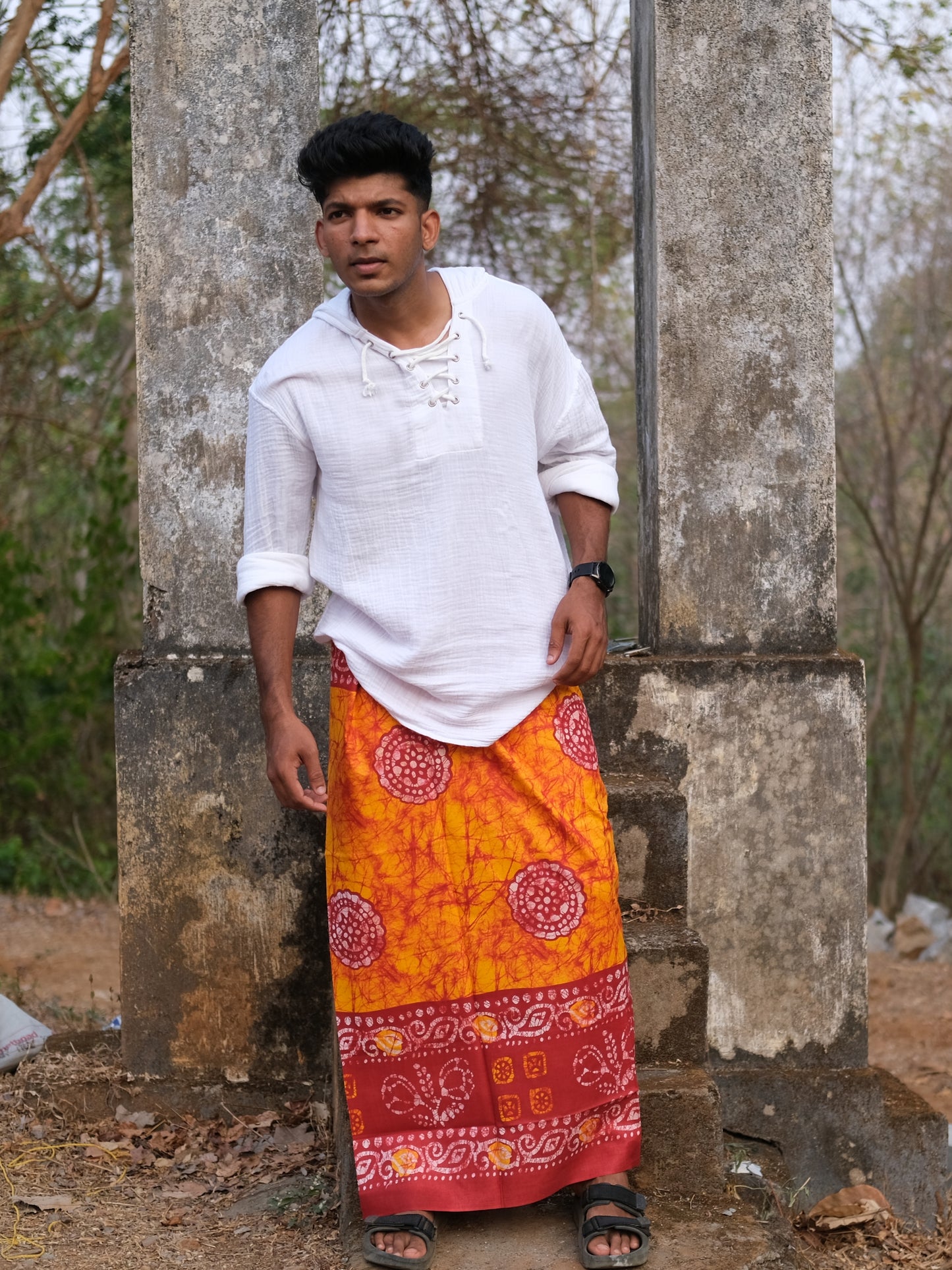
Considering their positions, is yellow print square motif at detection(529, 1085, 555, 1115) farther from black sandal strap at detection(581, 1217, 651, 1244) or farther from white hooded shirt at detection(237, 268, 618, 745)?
white hooded shirt at detection(237, 268, 618, 745)

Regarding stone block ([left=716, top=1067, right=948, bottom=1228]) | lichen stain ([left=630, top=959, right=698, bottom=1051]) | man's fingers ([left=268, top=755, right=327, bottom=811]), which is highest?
man's fingers ([left=268, top=755, right=327, bottom=811])

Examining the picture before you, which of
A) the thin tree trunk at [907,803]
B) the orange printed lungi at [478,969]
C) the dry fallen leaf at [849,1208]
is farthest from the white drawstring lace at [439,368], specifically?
the thin tree trunk at [907,803]

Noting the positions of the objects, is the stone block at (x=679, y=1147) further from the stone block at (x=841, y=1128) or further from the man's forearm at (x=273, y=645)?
the man's forearm at (x=273, y=645)

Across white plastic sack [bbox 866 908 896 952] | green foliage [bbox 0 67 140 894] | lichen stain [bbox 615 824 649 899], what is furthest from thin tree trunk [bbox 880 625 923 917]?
lichen stain [bbox 615 824 649 899]

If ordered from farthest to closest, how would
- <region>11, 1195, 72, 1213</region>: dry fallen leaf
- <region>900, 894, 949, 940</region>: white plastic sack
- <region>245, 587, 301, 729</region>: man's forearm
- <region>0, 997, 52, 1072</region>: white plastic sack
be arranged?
<region>900, 894, 949, 940</region>: white plastic sack, <region>0, 997, 52, 1072</region>: white plastic sack, <region>11, 1195, 72, 1213</region>: dry fallen leaf, <region>245, 587, 301, 729</region>: man's forearm

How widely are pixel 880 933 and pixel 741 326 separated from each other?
515 cm

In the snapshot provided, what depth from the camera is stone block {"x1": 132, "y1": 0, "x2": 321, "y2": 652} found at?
131 inches

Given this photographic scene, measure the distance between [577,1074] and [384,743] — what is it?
68 cm

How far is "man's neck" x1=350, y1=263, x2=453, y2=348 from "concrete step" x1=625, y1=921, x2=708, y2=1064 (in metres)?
1.36

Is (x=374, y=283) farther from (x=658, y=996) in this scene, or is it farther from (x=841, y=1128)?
(x=841, y=1128)

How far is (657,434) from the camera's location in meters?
3.37

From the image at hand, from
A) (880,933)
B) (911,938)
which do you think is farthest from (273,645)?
(880,933)

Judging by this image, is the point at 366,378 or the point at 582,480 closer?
the point at 366,378

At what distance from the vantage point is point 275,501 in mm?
2438
